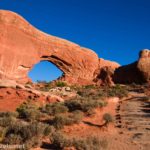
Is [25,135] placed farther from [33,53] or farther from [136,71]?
[136,71]

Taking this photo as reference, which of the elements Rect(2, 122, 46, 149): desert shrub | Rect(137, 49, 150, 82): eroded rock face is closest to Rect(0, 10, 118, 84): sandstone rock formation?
Rect(137, 49, 150, 82): eroded rock face

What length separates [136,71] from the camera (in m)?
45.2

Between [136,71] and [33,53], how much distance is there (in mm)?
17453

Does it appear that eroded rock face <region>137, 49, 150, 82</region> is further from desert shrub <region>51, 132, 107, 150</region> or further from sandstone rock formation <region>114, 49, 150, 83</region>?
desert shrub <region>51, 132, 107, 150</region>

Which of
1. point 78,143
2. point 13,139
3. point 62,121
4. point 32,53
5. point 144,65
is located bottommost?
point 78,143

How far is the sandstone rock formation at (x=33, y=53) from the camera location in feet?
124

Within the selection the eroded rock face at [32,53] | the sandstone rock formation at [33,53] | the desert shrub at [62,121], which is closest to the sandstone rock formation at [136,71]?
the sandstone rock formation at [33,53]

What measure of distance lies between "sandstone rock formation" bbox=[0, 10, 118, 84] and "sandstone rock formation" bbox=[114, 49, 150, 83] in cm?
Answer: 441

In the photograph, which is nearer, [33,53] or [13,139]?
[13,139]

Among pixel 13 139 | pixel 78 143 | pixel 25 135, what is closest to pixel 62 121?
pixel 78 143

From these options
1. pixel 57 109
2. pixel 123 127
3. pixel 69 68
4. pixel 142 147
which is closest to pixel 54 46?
pixel 69 68

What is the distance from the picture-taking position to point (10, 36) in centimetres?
3850

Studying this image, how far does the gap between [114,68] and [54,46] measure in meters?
13.1

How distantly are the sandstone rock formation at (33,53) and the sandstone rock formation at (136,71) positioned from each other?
174 inches
